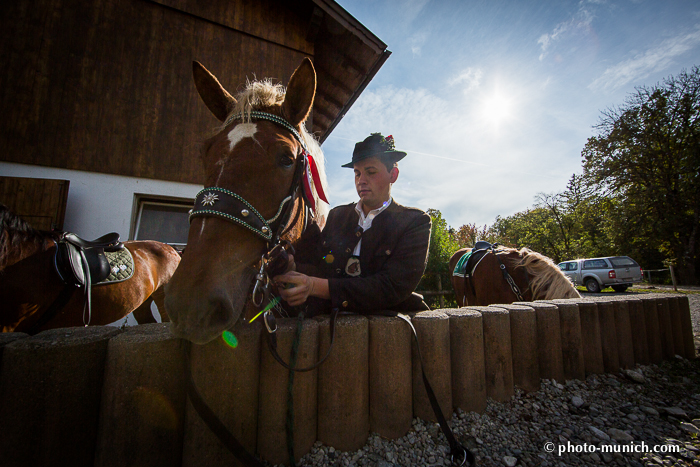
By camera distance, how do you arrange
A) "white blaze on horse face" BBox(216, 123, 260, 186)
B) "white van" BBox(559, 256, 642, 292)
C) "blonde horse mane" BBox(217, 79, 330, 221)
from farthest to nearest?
"white van" BBox(559, 256, 642, 292) < "blonde horse mane" BBox(217, 79, 330, 221) < "white blaze on horse face" BBox(216, 123, 260, 186)

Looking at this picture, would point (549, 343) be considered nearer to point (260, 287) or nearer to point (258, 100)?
point (260, 287)

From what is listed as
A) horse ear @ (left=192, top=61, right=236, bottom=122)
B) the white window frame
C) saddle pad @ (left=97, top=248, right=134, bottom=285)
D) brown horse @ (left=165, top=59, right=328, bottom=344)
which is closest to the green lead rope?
brown horse @ (left=165, top=59, right=328, bottom=344)

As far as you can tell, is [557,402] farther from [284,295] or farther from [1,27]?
[1,27]

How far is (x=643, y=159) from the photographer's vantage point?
1872cm

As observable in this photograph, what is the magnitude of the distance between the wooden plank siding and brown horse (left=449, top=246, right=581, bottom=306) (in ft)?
23.2

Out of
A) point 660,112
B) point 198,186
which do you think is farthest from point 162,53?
point 660,112

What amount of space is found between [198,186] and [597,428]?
20.9 feet

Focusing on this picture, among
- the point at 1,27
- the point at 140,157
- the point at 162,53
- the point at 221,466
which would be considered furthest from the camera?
the point at 162,53

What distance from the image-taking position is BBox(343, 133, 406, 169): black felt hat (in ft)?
6.29

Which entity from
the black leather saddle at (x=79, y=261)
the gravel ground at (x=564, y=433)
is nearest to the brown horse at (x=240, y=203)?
the gravel ground at (x=564, y=433)

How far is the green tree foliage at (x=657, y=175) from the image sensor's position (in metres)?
17.3

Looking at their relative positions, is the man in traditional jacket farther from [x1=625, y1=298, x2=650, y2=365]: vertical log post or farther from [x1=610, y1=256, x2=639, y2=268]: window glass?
[x1=610, y1=256, x2=639, y2=268]: window glass

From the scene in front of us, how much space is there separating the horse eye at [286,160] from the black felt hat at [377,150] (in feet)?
2.44

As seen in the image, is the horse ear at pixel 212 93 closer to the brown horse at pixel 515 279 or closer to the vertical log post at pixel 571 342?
the vertical log post at pixel 571 342
